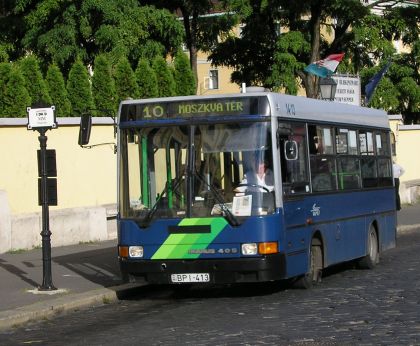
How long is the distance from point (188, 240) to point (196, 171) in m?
0.88

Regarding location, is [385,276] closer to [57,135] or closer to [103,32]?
[57,135]

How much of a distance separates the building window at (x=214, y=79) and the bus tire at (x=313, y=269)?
62.9m

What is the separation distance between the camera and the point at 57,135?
2244 centimetres

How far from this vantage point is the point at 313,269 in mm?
14742

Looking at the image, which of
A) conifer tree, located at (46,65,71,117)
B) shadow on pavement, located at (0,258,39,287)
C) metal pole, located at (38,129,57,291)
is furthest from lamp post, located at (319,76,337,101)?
metal pole, located at (38,129,57,291)

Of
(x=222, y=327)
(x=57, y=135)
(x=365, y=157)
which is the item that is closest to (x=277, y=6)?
(x=57, y=135)

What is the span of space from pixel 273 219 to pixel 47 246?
3.48 metres

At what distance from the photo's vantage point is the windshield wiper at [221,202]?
13148mm

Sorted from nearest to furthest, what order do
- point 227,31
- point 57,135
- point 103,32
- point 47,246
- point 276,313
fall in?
point 276,313 → point 47,246 → point 57,135 → point 103,32 → point 227,31

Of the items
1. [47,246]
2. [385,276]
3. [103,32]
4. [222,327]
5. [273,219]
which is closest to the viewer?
[222,327]

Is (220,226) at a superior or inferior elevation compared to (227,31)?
inferior

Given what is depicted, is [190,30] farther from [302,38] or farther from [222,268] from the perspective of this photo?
[222,268]

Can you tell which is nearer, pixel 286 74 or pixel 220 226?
pixel 220 226

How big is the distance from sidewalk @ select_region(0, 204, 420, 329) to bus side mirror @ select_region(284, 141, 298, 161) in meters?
3.28
